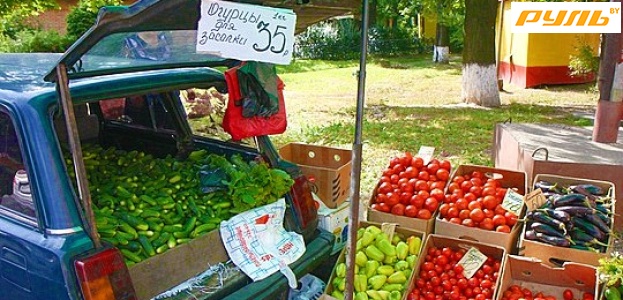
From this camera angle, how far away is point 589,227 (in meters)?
3.58

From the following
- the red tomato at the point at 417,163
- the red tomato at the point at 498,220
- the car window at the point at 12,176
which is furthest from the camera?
the red tomato at the point at 417,163

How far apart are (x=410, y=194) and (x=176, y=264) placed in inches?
80.4

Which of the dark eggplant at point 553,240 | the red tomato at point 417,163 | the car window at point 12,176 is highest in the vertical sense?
the car window at point 12,176

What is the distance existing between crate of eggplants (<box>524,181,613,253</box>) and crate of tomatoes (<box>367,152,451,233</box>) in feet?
2.23

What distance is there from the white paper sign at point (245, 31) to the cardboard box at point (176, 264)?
3.39ft

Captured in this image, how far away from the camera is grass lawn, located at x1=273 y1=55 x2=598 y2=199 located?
784 cm

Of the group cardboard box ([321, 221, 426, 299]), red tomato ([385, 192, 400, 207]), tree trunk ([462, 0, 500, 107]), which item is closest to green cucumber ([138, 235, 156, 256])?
cardboard box ([321, 221, 426, 299])

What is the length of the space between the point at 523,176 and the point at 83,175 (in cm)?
336

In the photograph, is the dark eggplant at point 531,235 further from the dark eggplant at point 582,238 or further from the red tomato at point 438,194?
the red tomato at point 438,194

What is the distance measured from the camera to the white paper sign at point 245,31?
207 centimetres

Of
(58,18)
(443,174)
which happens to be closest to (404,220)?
(443,174)

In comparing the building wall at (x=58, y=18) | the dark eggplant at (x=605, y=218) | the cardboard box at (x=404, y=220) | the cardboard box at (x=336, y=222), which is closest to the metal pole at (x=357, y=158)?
the cardboard box at (x=336, y=222)

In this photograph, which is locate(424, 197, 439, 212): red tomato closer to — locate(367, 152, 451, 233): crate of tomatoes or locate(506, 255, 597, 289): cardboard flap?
locate(367, 152, 451, 233): crate of tomatoes

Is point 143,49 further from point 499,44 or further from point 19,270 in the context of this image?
point 499,44
